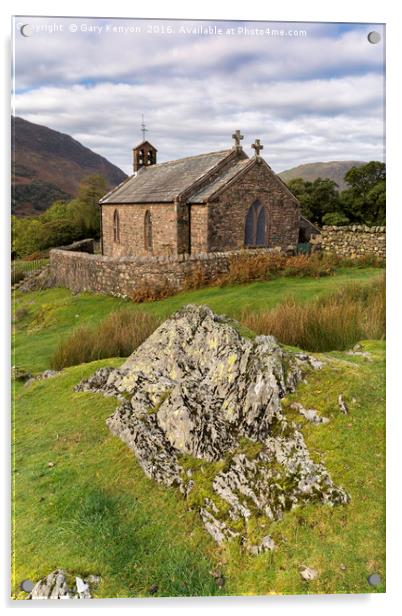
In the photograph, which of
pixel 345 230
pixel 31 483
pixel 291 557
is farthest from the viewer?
pixel 345 230

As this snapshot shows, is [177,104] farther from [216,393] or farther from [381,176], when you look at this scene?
[216,393]

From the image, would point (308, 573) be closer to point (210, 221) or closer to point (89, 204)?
point (210, 221)

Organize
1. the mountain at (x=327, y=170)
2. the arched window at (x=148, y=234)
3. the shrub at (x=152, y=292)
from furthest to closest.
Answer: the arched window at (x=148, y=234) < the shrub at (x=152, y=292) < the mountain at (x=327, y=170)

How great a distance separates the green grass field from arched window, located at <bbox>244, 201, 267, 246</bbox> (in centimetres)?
203

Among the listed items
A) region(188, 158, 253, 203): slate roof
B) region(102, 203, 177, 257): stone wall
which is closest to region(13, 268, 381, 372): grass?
region(102, 203, 177, 257): stone wall

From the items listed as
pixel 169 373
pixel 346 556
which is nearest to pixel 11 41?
pixel 169 373

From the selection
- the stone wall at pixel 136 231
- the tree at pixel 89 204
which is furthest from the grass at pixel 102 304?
the tree at pixel 89 204

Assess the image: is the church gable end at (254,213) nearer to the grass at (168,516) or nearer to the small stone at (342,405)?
the grass at (168,516)

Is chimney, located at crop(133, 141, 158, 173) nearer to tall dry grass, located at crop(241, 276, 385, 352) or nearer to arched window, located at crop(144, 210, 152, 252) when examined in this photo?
arched window, located at crop(144, 210, 152, 252)

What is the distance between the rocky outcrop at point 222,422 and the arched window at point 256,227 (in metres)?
1.82

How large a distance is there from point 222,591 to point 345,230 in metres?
4.15

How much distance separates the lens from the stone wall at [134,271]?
5.83 metres
